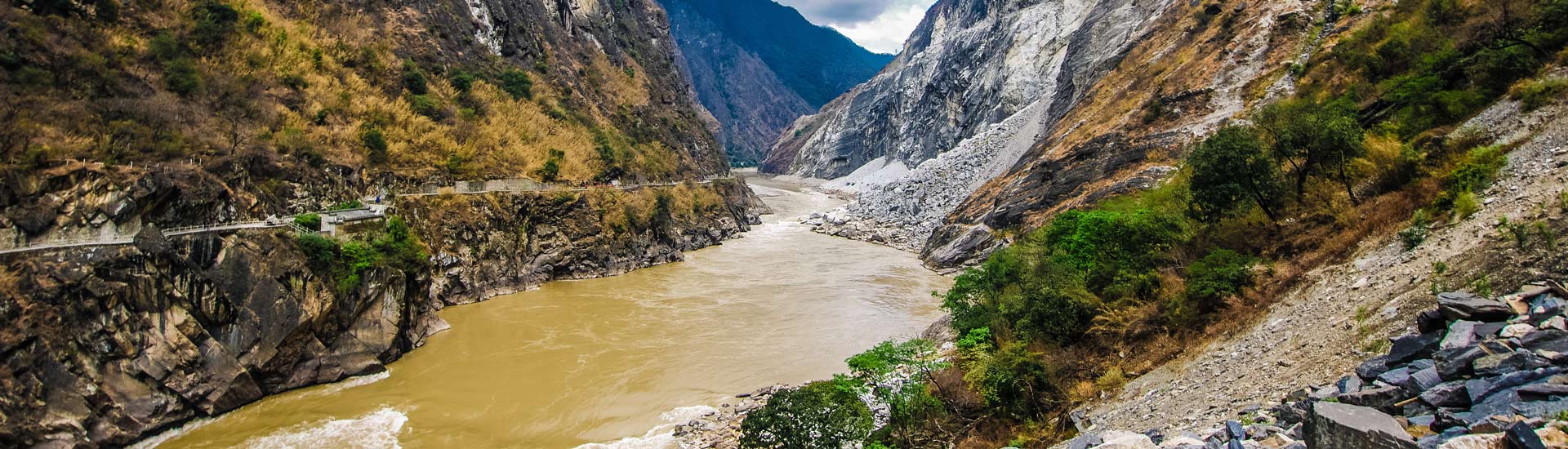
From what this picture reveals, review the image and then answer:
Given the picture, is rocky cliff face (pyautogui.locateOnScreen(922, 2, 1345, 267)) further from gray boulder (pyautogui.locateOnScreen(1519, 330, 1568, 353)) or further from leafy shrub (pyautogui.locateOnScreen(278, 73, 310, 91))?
leafy shrub (pyautogui.locateOnScreen(278, 73, 310, 91))

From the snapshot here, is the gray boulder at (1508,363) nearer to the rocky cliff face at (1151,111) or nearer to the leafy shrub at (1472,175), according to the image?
the leafy shrub at (1472,175)

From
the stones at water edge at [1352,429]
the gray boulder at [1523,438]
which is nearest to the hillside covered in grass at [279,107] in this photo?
the stones at water edge at [1352,429]

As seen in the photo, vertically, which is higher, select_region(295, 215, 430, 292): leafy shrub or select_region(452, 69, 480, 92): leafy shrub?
select_region(452, 69, 480, 92): leafy shrub

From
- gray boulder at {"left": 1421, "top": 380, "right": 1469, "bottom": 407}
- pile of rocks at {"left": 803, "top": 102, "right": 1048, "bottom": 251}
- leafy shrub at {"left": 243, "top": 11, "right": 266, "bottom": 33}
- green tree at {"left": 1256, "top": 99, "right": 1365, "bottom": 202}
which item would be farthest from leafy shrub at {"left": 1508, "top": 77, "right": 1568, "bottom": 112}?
leafy shrub at {"left": 243, "top": 11, "right": 266, "bottom": 33}

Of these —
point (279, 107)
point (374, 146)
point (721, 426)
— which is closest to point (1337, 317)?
point (721, 426)

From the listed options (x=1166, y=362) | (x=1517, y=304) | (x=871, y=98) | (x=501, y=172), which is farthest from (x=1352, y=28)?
(x=871, y=98)

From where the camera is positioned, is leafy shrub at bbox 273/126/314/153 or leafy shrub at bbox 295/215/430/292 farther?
leafy shrub at bbox 273/126/314/153

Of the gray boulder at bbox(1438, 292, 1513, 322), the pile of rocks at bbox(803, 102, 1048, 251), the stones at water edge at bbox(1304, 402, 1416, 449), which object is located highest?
the gray boulder at bbox(1438, 292, 1513, 322)
